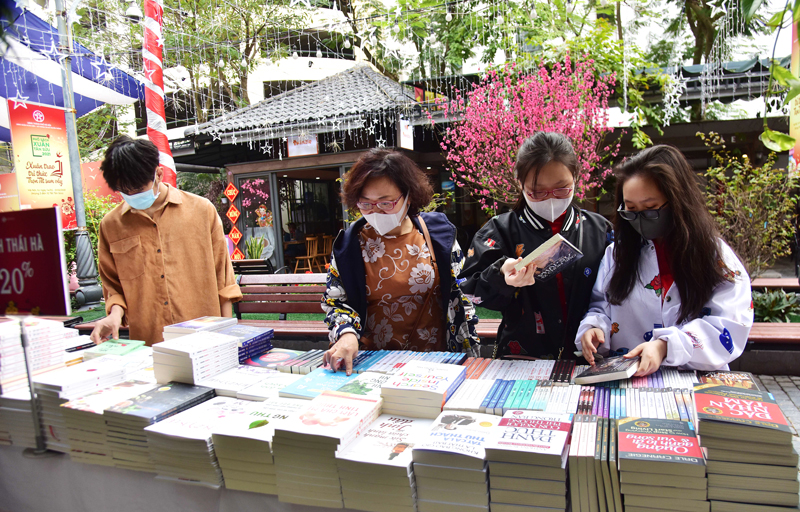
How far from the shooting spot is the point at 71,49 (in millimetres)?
5816

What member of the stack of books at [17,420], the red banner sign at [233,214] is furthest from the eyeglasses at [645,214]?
the red banner sign at [233,214]

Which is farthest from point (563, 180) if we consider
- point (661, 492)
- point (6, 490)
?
point (6, 490)

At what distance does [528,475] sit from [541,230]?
3.71 feet

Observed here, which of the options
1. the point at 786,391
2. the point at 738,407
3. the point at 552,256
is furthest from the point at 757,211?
the point at 738,407

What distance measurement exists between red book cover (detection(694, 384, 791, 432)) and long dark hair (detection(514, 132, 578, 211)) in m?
0.95

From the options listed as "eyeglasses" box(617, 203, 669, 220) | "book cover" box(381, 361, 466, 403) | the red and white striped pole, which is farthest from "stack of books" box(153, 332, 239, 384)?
the red and white striped pole

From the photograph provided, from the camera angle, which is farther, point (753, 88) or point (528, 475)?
point (753, 88)

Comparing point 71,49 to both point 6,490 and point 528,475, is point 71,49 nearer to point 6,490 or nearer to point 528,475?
point 6,490

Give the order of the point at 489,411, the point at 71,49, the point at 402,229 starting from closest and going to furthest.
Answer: the point at 489,411, the point at 402,229, the point at 71,49

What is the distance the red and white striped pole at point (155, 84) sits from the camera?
4.37 m

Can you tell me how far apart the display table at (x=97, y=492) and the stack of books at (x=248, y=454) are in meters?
0.05

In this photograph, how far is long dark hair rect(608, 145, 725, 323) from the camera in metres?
1.63

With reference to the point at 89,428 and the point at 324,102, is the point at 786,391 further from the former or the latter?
the point at 324,102

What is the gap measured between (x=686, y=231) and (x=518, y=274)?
56 cm
